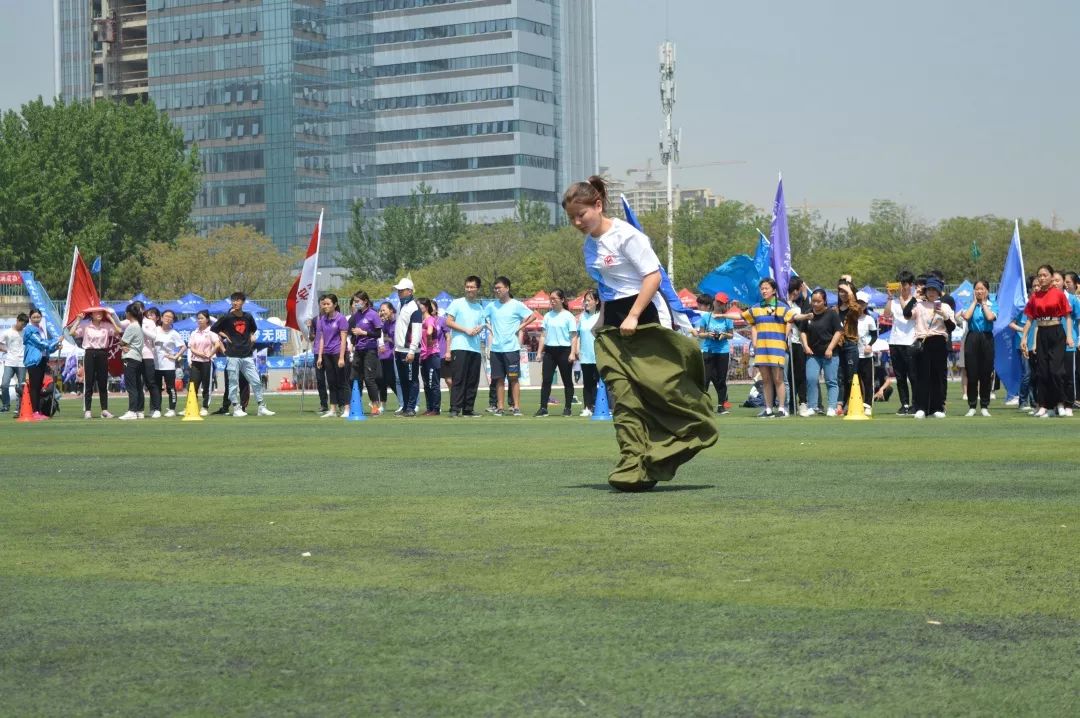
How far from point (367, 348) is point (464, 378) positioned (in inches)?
85.6

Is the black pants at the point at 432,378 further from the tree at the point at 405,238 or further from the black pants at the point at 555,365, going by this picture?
the tree at the point at 405,238

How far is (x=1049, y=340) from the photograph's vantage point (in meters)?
20.1

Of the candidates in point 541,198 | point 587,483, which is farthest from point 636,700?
point 541,198

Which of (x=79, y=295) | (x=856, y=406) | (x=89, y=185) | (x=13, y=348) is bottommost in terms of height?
(x=856, y=406)

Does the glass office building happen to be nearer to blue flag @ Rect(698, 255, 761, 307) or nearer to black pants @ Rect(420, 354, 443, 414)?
blue flag @ Rect(698, 255, 761, 307)

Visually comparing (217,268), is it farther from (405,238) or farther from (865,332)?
(865,332)

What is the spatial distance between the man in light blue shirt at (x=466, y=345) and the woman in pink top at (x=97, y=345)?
556cm

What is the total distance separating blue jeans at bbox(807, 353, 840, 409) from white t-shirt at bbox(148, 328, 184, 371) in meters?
10.7

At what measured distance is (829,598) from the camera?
584 centimetres

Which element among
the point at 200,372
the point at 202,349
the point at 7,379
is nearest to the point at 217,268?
the point at 7,379

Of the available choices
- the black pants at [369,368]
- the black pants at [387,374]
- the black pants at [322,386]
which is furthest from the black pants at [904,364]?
the black pants at [322,386]

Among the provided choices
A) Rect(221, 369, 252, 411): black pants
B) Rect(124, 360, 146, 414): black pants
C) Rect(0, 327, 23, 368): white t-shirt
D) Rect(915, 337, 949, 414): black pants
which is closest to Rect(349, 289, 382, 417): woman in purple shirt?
Rect(221, 369, 252, 411): black pants

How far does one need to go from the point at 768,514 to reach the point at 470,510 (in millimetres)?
1663

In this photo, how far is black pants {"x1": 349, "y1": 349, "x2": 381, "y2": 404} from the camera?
25.7 meters
